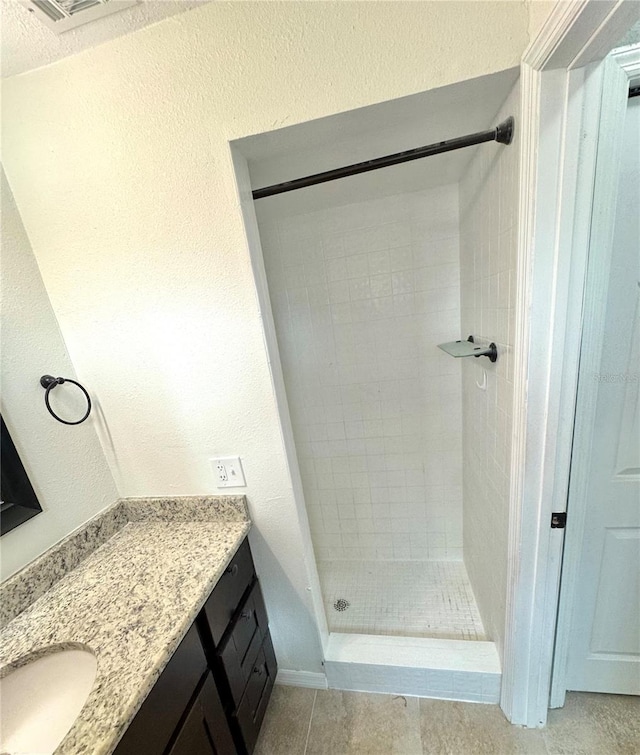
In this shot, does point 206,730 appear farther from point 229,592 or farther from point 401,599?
point 401,599

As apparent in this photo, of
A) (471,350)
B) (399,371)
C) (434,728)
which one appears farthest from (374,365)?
(434,728)

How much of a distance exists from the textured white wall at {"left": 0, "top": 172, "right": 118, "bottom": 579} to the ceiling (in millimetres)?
353

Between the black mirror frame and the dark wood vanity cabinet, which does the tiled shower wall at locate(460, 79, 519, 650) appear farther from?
the black mirror frame

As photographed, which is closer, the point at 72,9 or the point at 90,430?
the point at 72,9

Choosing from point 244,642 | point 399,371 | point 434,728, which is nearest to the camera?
point 244,642

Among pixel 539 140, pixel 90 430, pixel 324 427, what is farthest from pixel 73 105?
pixel 324 427

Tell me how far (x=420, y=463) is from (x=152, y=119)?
1.95 metres

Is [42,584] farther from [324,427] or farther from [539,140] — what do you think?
[539,140]

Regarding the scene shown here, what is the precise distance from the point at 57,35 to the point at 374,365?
5.34ft

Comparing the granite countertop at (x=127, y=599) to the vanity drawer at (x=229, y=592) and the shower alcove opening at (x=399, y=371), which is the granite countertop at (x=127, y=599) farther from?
the shower alcove opening at (x=399, y=371)

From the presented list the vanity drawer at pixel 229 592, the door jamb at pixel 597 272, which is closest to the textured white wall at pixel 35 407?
the vanity drawer at pixel 229 592

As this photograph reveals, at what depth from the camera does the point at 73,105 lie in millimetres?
891

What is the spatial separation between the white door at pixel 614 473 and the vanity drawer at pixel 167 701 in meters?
1.24

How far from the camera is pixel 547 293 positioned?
0.79 m
